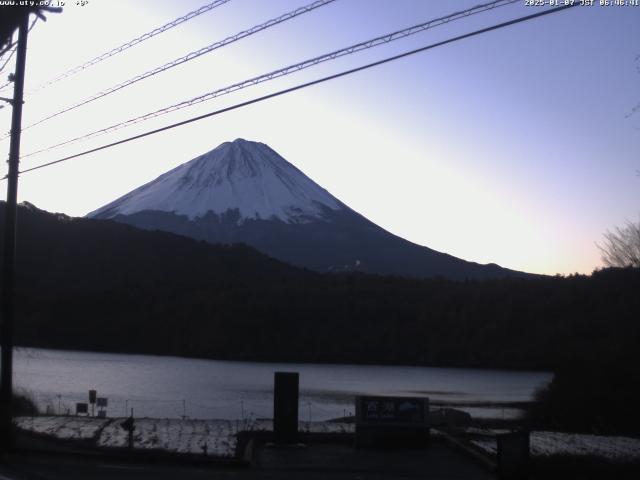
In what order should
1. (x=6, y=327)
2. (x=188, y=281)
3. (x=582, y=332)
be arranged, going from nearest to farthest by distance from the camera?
(x=6, y=327), (x=582, y=332), (x=188, y=281)

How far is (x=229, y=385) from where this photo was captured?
185 ft

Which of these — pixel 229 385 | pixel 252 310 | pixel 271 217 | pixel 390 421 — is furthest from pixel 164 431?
pixel 271 217

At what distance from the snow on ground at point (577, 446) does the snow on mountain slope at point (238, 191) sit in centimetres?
15573

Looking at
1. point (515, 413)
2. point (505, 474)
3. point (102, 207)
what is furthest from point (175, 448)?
point (102, 207)

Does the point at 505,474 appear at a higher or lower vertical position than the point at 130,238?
lower

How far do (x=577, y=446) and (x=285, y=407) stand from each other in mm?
6194

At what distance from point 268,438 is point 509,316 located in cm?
7232

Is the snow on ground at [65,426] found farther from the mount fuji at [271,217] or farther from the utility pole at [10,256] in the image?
the mount fuji at [271,217]

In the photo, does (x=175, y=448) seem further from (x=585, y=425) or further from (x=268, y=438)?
(x=585, y=425)

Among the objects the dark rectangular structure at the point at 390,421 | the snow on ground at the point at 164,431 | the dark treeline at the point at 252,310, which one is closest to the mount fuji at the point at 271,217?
the dark treeline at the point at 252,310

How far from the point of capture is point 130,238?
10325 cm

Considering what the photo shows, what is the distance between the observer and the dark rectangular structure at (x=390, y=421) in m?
17.5

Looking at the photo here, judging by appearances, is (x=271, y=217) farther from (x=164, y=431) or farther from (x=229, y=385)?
(x=164, y=431)

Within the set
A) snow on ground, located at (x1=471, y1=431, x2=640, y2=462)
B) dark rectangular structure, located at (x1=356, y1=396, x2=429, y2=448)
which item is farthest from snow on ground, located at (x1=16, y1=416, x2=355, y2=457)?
snow on ground, located at (x1=471, y1=431, x2=640, y2=462)
